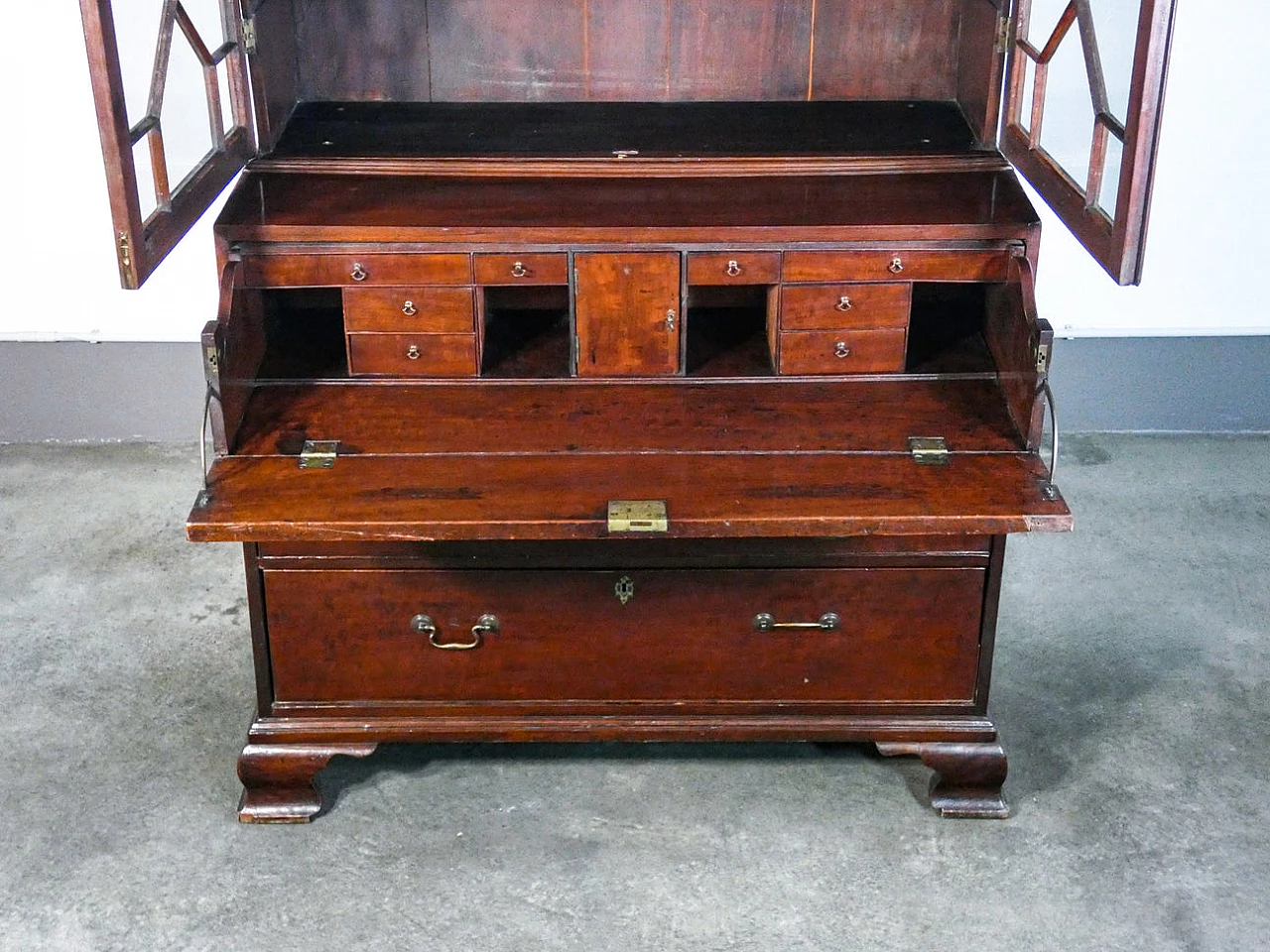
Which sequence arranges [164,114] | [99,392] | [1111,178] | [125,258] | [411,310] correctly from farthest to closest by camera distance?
[99,392], [411,310], [164,114], [1111,178], [125,258]

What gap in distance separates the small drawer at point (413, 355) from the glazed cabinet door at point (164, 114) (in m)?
0.37

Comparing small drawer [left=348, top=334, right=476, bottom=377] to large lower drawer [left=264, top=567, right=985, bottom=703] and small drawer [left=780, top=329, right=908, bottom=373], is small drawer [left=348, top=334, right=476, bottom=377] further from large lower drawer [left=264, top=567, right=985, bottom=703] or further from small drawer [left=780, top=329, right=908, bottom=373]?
small drawer [left=780, top=329, right=908, bottom=373]

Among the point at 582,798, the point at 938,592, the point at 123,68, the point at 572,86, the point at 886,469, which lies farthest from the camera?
the point at 572,86

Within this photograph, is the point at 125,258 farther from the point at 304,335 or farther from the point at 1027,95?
the point at 1027,95

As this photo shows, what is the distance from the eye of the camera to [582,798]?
9.53 ft

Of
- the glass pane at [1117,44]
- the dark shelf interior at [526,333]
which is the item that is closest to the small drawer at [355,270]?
the dark shelf interior at [526,333]

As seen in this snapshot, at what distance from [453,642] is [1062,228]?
2322mm

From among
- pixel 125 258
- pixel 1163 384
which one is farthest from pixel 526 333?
pixel 1163 384

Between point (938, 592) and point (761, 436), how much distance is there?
43 cm

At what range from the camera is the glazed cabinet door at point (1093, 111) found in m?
2.18

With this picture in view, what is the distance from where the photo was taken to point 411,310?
270 centimetres

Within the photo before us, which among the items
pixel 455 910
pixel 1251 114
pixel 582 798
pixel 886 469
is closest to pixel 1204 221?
pixel 1251 114

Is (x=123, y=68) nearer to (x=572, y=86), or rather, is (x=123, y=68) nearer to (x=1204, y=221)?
(x=572, y=86)

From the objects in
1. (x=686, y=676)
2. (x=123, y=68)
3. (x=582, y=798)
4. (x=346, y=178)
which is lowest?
(x=582, y=798)
